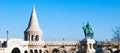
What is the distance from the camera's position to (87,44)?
49.2 meters

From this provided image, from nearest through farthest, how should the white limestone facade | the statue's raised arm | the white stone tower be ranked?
the statue's raised arm
the white limestone facade
the white stone tower

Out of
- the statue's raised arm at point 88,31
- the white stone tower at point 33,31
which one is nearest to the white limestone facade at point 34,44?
the white stone tower at point 33,31

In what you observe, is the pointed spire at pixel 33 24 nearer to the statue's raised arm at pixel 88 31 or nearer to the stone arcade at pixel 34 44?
the stone arcade at pixel 34 44

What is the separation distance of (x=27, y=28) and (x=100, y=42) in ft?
42.7

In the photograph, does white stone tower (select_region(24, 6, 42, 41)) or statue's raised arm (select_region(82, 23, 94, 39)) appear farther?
white stone tower (select_region(24, 6, 42, 41))

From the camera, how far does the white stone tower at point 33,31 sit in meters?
65.6

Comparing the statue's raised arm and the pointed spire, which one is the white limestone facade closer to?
the pointed spire

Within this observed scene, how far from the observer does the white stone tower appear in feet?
215

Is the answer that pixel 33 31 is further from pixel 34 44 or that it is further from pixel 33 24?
pixel 34 44

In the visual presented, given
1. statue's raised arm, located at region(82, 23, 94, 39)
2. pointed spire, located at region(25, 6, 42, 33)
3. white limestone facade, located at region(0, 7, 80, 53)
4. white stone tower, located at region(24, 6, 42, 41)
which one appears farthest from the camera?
pointed spire, located at region(25, 6, 42, 33)

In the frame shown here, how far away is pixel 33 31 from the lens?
65625mm

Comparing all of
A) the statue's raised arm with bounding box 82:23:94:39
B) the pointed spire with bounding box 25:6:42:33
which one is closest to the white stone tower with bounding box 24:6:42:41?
the pointed spire with bounding box 25:6:42:33

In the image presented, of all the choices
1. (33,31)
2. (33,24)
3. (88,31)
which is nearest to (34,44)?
(33,31)

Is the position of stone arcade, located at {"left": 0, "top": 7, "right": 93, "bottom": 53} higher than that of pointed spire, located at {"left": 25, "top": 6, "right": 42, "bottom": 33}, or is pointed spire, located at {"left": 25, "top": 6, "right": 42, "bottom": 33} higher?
pointed spire, located at {"left": 25, "top": 6, "right": 42, "bottom": 33}
